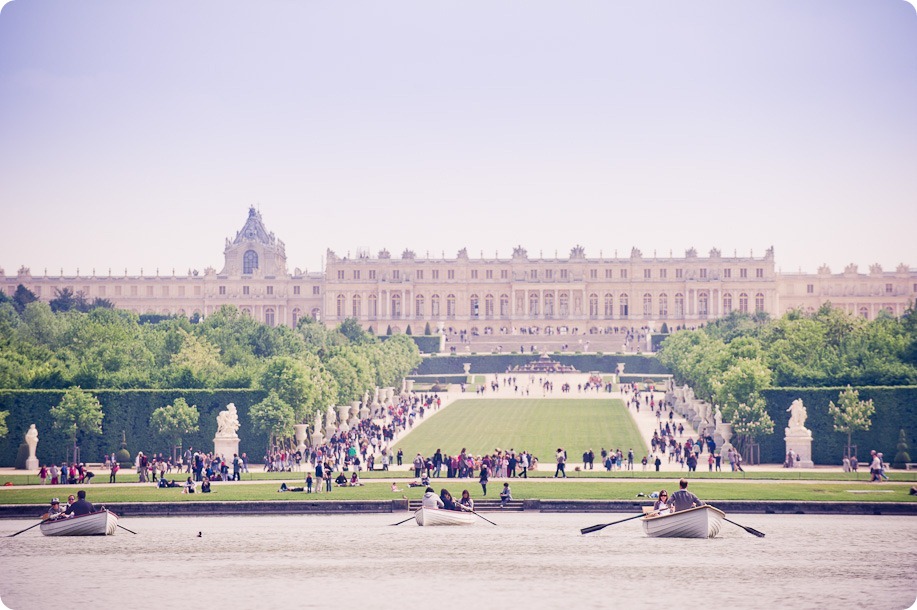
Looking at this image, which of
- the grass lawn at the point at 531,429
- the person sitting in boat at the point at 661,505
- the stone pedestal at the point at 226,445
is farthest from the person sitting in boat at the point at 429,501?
the stone pedestal at the point at 226,445

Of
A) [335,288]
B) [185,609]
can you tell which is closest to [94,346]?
[185,609]

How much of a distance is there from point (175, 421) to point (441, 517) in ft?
59.6

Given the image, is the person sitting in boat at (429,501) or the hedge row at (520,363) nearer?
the person sitting in boat at (429,501)

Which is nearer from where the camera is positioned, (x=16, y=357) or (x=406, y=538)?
(x=406, y=538)

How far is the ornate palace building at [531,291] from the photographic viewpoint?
13975cm

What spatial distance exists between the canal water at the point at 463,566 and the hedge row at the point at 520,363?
69.0 metres

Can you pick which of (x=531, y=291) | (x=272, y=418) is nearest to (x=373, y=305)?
(x=531, y=291)

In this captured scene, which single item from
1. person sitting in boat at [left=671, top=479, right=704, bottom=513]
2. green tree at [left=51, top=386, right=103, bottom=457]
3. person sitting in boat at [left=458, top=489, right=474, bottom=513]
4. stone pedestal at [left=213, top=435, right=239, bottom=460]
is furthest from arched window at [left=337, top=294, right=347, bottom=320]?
person sitting in boat at [left=671, top=479, right=704, bottom=513]

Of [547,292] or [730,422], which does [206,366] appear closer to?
[730,422]

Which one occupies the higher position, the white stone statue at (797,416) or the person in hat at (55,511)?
the white stone statue at (797,416)

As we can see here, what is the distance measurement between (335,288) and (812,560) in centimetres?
11927

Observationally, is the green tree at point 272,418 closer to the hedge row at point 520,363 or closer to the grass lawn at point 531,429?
the grass lawn at point 531,429

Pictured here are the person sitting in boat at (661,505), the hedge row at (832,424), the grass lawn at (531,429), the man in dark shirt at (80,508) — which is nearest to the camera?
the person sitting in boat at (661,505)

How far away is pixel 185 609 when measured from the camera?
23188mm
